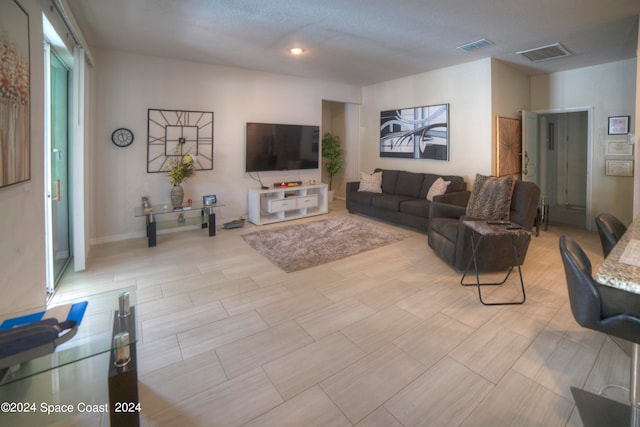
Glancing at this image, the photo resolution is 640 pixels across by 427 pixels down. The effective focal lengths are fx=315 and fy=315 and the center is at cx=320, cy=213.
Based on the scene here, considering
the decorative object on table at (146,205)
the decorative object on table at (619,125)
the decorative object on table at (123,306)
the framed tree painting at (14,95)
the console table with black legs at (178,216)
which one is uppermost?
the decorative object on table at (619,125)

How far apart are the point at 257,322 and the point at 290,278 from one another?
843 millimetres

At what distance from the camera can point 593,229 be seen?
5078 mm

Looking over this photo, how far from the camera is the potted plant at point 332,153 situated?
7.33m

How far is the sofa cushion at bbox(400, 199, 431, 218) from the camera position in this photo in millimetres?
4793

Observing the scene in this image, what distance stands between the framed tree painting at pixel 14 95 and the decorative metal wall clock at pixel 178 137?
2853 mm

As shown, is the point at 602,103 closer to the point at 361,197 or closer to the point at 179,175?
the point at 361,197

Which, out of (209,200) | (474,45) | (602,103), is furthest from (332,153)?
(602,103)

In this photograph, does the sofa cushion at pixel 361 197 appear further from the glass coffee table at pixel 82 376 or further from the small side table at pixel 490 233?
the glass coffee table at pixel 82 376

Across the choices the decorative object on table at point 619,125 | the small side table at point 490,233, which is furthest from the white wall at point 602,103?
the small side table at point 490,233

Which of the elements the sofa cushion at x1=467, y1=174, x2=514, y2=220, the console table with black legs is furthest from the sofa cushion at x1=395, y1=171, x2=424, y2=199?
the console table with black legs

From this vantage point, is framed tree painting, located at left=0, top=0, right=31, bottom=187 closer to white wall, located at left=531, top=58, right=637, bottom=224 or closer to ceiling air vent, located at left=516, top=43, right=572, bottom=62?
ceiling air vent, located at left=516, top=43, right=572, bottom=62

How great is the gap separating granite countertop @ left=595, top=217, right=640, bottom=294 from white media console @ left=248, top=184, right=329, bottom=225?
4.59 meters

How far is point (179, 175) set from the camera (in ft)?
15.4

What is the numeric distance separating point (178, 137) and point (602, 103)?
21.9ft
